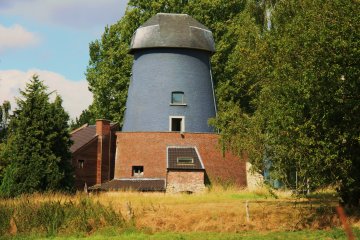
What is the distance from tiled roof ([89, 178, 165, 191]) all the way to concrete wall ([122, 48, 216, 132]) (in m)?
4.19

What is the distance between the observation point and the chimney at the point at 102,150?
133 ft

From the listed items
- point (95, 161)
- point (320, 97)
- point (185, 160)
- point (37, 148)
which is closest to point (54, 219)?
point (320, 97)

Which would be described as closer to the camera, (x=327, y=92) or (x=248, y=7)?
(x=327, y=92)

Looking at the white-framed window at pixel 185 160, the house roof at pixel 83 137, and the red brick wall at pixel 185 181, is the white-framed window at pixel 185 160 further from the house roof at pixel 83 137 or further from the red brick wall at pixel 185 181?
the house roof at pixel 83 137

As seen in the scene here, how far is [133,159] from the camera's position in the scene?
38625mm

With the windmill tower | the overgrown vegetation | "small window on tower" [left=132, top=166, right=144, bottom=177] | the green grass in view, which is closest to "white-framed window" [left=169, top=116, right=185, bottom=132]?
the windmill tower

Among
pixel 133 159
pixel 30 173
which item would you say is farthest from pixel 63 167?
pixel 133 159

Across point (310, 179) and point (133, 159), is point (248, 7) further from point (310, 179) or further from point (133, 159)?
point (310, 179)

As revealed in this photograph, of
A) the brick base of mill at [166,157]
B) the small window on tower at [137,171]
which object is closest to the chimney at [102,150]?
the brick base of mill at [166,157]

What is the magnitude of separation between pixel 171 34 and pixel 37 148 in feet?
46.6

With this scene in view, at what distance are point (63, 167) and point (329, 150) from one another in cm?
1936

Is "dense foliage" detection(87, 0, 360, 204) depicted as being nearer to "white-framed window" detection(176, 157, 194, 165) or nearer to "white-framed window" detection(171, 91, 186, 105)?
"white-framed window" detection(176, 157, 194, 165)

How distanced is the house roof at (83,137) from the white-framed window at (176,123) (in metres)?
5.01

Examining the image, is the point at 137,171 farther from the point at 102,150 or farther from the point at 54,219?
the point at 54,219
